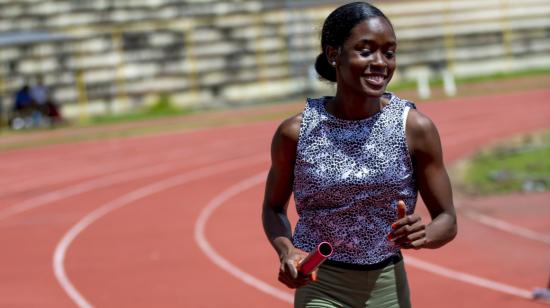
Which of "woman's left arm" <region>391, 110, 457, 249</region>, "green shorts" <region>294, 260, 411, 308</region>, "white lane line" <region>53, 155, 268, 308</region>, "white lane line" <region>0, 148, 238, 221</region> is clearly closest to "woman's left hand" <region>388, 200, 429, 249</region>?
"woman's left arm" <region>391, 110, 457, 249</region>

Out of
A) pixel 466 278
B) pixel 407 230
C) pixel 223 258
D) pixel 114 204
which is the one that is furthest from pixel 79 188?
pixel 407 230

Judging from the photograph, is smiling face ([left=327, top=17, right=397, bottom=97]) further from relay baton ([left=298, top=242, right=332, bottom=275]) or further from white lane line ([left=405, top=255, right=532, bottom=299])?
white lane line ([left=405, top=255, right=532, bottom=299])

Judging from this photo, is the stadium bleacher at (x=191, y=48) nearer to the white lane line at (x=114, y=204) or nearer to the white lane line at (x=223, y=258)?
the white lane line at (x=114, y=204)

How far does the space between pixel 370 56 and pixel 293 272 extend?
75 centimetres

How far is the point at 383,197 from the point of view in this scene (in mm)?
4121

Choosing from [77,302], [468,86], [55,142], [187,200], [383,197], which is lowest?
[468,86]

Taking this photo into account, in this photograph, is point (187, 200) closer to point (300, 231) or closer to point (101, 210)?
point (101, 210)

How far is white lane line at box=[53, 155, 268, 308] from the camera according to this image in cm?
1020

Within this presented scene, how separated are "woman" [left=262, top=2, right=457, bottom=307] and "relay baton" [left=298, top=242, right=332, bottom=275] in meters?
0.25

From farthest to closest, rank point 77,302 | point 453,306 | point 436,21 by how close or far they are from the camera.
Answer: point 436,21 < point 77,302 < point 453,306

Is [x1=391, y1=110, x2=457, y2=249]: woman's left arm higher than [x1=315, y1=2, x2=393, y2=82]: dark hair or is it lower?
lower

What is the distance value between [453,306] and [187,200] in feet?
23.4

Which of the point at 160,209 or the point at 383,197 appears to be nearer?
the point at 383,197

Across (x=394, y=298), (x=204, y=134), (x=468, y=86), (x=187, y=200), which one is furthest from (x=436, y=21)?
(x=394, y=298)
